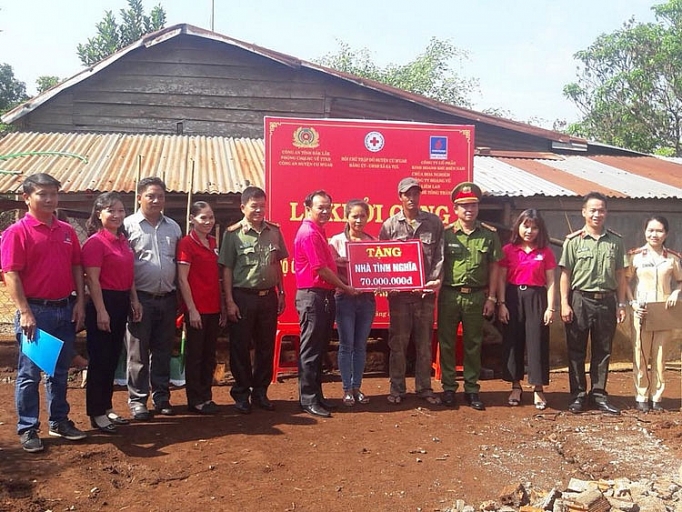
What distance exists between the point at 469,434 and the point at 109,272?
9.48 feet

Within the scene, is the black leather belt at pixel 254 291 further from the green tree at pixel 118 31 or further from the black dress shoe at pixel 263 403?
the green tree at pixel 118 31

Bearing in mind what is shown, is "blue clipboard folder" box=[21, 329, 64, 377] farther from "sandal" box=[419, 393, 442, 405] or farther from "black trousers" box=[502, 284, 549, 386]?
"black trousers" box=[502, 284, 549, 386]

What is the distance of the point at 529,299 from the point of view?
16.7ft

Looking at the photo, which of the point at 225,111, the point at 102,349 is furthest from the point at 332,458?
the point at 225,111

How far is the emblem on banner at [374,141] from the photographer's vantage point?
640cm

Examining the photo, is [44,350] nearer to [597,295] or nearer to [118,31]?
[597,295]

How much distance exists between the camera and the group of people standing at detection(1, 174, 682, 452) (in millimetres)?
4047

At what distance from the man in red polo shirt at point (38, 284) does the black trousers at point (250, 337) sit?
119 cm

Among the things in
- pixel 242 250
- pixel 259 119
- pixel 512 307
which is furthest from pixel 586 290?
pixel 259 119

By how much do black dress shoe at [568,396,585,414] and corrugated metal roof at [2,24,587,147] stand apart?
6736 millimetres

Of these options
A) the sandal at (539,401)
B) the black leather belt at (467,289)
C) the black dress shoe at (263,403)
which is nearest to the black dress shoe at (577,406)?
the sandal at (539,401)

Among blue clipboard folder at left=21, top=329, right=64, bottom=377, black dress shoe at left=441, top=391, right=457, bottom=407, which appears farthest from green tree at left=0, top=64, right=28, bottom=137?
black dress shoe at left=441, top=391, right=457, bottom=407

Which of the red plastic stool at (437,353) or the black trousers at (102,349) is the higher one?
the black trousers at (102,349)

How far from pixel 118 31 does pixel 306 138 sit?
71.9ft
